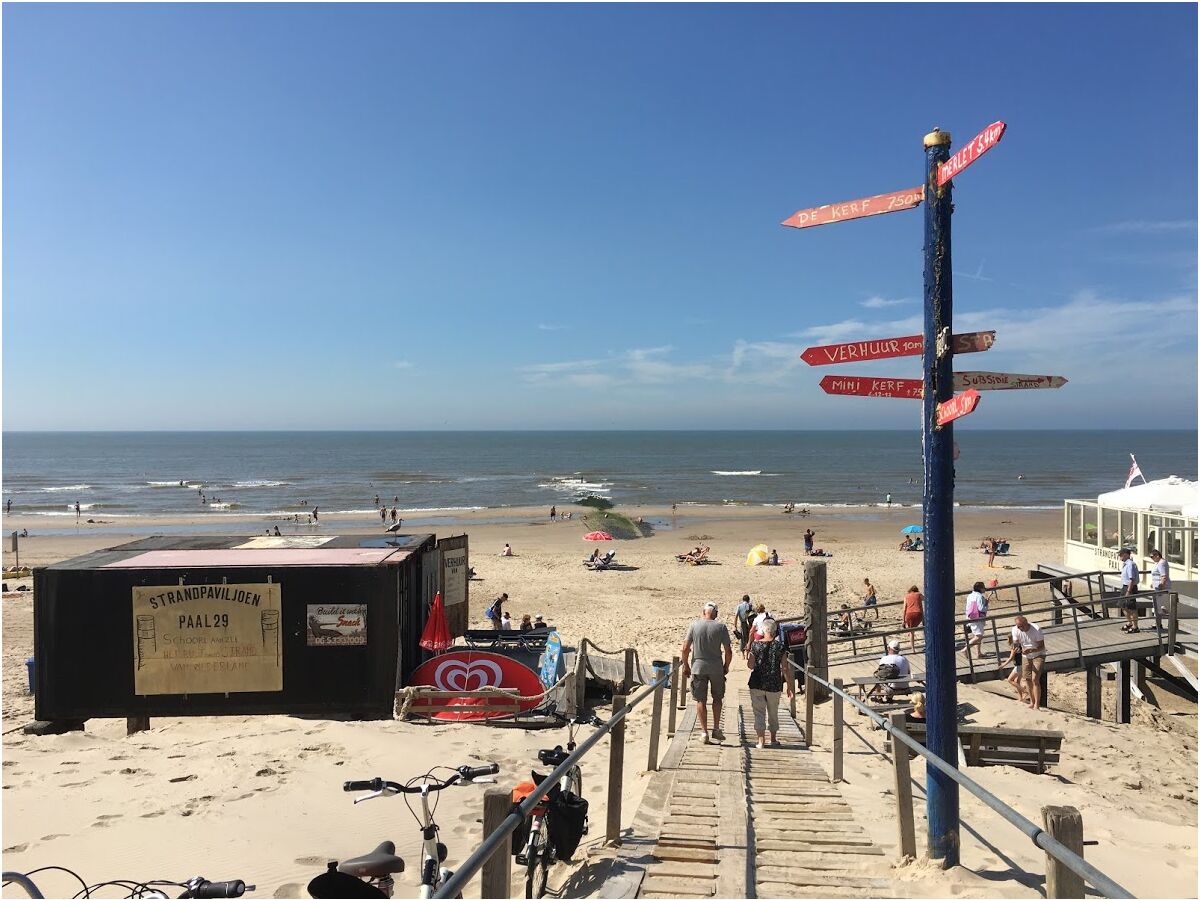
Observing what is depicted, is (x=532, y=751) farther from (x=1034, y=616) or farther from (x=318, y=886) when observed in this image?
(x=1034, y=616)

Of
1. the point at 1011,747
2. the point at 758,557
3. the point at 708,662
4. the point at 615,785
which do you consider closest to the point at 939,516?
the point at 615,785

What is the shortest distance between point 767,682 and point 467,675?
177 inches

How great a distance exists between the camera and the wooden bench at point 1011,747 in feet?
→ 29.1

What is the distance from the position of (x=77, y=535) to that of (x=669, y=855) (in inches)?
1789

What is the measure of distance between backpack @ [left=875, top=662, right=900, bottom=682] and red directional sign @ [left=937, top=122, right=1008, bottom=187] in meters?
8.52

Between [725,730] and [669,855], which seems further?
[725,730]

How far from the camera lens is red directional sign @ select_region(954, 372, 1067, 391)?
4695 millimetres

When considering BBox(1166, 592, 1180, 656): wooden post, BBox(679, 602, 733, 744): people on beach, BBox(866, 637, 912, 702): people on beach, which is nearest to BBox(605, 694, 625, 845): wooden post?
BBox(679, 602, 733, 744): people on beach

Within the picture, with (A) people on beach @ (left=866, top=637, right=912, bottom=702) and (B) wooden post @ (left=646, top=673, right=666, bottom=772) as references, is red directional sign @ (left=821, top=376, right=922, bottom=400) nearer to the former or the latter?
(B) wooden post @ (left=646, top=673, right=666, bottom=772)

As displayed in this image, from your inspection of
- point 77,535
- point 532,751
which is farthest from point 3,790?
point 77,535

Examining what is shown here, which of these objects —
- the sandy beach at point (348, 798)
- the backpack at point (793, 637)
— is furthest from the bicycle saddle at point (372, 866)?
the backpack at point (793, 637)

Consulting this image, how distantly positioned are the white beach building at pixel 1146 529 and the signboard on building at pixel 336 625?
16.1 metres

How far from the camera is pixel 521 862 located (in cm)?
517

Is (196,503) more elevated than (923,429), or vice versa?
(923,429)
